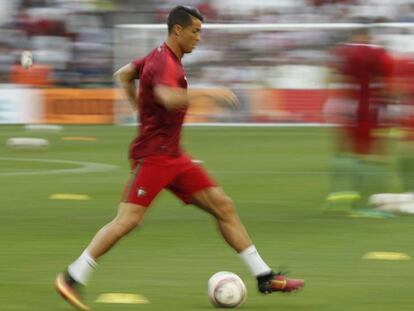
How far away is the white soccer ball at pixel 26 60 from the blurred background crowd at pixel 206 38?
1.14 ft

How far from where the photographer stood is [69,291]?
7855mm

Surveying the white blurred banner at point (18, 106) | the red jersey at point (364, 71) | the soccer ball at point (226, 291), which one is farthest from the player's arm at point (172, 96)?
the white blurred banner at point (18, 106)

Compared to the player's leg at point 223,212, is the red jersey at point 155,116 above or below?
above

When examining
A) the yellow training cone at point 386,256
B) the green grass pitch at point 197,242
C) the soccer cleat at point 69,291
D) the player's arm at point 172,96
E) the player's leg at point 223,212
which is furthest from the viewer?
the yellow training cone at point 386,256

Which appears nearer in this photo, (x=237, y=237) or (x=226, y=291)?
(x=226, y=291)

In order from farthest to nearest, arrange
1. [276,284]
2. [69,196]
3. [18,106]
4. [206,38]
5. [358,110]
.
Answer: [206,38]
[18,106]
[69,196]
[358,110]
[276,284]

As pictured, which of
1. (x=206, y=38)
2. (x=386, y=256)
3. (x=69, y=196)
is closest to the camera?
(x=386, y=256)

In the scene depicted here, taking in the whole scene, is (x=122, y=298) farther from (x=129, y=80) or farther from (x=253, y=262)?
(x=129, y=80)

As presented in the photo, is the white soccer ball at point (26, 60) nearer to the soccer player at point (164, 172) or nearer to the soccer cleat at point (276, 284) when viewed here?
the soccer player at point (164, 172)

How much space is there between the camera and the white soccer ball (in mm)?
28734

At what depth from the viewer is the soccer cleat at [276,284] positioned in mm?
8211

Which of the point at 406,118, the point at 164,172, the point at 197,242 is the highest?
the point at 164,172

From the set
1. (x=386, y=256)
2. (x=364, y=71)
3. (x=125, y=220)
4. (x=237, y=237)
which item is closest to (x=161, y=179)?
(x=125, y=220)

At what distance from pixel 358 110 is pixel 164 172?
215 inches
